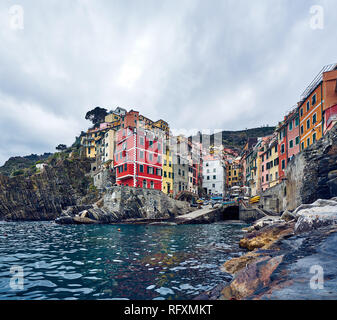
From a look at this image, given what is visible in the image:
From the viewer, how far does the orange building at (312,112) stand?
30.7 m

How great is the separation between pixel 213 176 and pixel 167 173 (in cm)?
3416

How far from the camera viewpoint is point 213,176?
8444 centimetres

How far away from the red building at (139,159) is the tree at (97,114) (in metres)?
55.5

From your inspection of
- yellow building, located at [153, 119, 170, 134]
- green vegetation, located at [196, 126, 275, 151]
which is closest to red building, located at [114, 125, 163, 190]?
yellow building, located at [153, 119, 170, 134]

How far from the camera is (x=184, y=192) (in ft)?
188

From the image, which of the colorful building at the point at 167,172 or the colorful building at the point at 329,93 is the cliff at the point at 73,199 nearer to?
the colorful building at the point at 167,172

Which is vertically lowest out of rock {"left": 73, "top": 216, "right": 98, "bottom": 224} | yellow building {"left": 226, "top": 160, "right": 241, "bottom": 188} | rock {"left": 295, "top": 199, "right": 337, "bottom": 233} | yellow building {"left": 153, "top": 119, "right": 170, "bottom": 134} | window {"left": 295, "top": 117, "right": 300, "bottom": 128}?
rock {"left": 73, "top": 216, "right": 98, "bottom": 224}

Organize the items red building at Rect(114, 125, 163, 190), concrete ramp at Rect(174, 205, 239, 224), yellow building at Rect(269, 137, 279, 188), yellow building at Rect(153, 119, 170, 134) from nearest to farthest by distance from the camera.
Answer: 1. concrete ramp at Rect(174, 205, 239, 224)
2. yellow building at Rect(269, 137, 279, 188)
3. red building at Rect(114, 125, 163, 190)
4. yellow building at Rect(153, 119, 170, 134)

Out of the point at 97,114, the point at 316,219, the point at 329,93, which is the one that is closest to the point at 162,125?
the point at 97,114

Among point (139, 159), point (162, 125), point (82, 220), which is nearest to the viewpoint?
point (82, 220)

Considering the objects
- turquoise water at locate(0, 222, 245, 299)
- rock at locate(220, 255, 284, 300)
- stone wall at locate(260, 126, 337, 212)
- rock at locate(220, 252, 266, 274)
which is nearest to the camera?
rock at locate(220, 255, 284, 300)

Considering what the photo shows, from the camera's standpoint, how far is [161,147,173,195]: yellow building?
179 feet

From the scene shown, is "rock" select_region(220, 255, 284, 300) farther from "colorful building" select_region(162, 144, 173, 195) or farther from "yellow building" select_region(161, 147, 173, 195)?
"colorful building" select_region(162, 144, 173, 195)

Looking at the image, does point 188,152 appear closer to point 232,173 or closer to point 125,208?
point 125,208
